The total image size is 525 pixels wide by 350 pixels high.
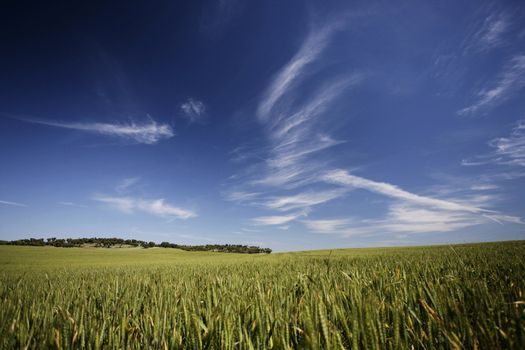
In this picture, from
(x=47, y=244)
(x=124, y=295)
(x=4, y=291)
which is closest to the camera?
(x=124, y=295)

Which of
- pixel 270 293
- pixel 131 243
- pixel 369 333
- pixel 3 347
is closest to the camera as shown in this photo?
pixel 369 333

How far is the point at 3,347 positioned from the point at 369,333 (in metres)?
2.19

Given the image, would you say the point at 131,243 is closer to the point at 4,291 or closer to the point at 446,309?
the point at 4,291

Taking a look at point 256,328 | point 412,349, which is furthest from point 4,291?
point 412,349

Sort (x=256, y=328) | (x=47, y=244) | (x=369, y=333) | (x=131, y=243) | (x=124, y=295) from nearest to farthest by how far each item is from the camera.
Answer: (x=369, y=333)
(x=256, y=328)
(x=124, y=295)
(x=47, y=244)
(x=131, y=243)

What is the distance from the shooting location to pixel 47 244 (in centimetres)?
5331

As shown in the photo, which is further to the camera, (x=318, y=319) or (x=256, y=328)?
(x=256, y=328)

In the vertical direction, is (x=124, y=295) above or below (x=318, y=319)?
below

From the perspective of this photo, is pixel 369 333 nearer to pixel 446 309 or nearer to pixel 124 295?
pixel 446 309

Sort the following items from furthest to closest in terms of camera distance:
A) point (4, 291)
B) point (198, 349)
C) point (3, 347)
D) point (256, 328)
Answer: point (4, 291), point (256, 328), point (3, 347), point (198, 349)

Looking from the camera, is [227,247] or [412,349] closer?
[412,349]

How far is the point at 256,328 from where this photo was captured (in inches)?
67.9

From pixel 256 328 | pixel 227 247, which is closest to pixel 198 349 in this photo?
pixel 256 328

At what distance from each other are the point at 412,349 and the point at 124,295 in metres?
3.08
